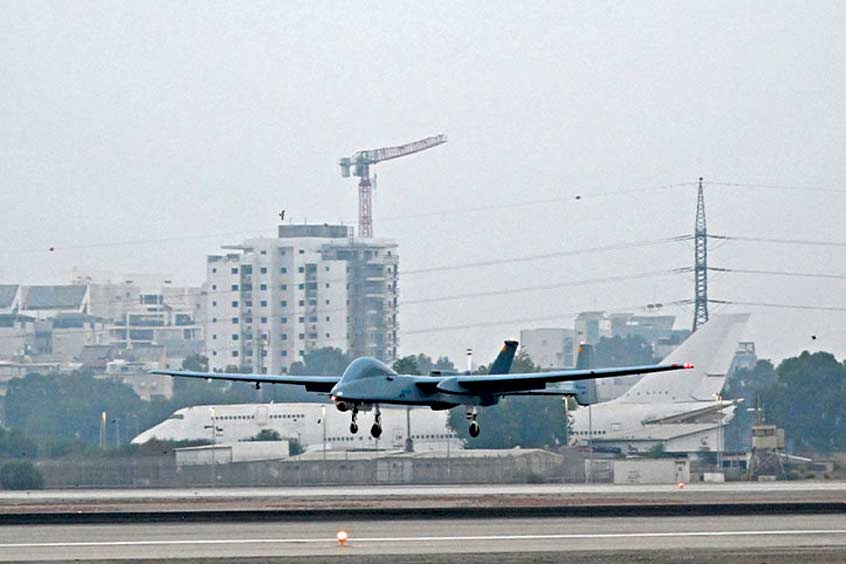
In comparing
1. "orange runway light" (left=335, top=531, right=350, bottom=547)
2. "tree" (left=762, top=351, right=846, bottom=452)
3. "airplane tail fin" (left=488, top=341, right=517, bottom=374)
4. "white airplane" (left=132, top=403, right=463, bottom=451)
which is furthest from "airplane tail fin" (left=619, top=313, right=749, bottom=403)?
"orange runway light" (left=335, top=531, right=350, bottom=547)

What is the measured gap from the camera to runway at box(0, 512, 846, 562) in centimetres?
6234

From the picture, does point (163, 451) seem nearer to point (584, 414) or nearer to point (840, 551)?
point (584, 414)

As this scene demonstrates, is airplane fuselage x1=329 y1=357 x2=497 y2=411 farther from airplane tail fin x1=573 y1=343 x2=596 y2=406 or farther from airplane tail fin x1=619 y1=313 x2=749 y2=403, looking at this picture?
airplane tail fin x1=619 y1=313 x2=749 y2=403

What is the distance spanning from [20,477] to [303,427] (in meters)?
38.2

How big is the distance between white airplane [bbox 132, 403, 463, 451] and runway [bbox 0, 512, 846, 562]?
75744mm

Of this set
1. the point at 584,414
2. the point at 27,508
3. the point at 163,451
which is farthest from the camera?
the point at 584,414

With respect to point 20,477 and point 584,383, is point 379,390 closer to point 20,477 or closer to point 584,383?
point 584,383

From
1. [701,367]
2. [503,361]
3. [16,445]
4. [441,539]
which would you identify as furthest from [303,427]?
[441,539]

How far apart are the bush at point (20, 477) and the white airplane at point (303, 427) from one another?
97.3 feet

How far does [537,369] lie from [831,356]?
1540 inches

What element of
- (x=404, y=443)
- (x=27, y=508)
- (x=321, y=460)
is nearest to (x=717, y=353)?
(x=404, y=443)

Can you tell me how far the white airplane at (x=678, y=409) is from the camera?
15625 centimetres

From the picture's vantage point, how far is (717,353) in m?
177

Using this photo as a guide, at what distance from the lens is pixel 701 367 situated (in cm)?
17475
